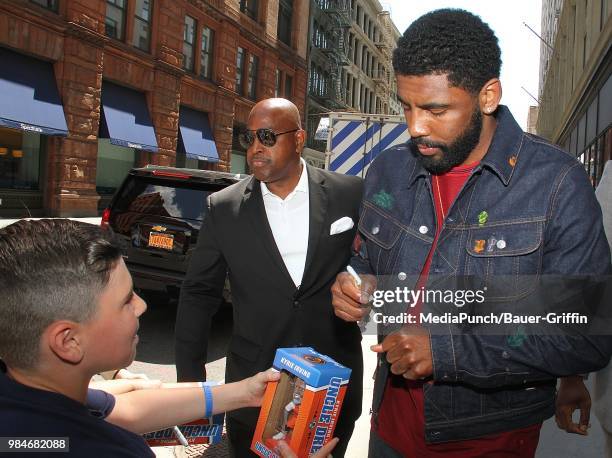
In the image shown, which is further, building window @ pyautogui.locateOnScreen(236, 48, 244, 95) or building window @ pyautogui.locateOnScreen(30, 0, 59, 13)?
building window @ pyautogui.locateOnScreen(236, 48, 244, 95)

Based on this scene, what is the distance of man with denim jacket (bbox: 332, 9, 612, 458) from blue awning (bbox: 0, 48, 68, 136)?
16.4 meters

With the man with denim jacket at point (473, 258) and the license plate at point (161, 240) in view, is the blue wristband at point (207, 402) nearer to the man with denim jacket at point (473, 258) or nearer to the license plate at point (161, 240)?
the man with denim jacket at point (473, 258)

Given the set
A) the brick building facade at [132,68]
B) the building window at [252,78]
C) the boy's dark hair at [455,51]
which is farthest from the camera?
the building window at [252,78]

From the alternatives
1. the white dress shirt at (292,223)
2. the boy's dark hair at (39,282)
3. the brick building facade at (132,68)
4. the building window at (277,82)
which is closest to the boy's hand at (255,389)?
the white dress shirt at (292,223)

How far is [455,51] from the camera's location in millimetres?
1979

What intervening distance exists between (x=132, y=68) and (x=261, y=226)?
68.5 ft

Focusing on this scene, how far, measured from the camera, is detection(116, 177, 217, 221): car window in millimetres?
7035

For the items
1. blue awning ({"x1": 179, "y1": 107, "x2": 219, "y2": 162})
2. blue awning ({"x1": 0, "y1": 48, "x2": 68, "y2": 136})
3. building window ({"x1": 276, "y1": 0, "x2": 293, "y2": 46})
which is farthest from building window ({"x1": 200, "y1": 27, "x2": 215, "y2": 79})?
blue awning ({"x1": 0, "y1": 48, "x2": 68, "y2": 136})

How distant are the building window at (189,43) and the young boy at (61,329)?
25939 millimetres

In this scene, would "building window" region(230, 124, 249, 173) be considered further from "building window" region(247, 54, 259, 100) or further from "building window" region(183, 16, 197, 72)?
"building window" region(183, 16, 197, 72)

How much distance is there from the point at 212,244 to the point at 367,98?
57717 millimetres

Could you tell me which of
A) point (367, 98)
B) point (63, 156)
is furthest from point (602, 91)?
point (367, 98)

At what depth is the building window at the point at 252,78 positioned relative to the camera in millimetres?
31969

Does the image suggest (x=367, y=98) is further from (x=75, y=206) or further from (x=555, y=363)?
(x=555, y=363)
